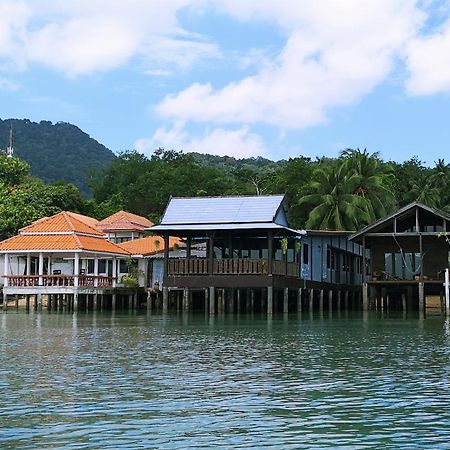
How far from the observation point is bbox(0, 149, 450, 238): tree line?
51844mm

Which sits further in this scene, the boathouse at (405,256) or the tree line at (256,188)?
the tree line at (256,188)

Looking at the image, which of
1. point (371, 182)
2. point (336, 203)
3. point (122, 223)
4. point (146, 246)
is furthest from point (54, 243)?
point (371, 182)

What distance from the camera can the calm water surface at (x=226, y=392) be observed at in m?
9.16

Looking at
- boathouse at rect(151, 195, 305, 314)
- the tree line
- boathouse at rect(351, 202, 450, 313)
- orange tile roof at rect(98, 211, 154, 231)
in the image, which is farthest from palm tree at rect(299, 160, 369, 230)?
orange tile roof at rect(98, 211, 154, 231)

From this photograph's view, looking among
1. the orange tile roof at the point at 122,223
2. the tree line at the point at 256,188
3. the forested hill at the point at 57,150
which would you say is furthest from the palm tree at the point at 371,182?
the forested hill at the point at 57,150

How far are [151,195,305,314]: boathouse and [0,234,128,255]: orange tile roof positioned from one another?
6.22 metres

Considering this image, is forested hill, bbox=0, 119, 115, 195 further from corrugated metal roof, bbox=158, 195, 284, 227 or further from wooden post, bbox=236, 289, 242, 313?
corrugated metal roof, bbox=158, 195, 284, 227

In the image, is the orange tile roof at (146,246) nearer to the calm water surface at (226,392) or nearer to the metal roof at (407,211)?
the metal roof at (407,211)

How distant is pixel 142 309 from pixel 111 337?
22.9 m

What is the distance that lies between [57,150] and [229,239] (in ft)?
292

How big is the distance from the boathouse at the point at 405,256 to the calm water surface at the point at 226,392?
1396 centimetres

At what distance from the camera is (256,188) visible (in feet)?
216

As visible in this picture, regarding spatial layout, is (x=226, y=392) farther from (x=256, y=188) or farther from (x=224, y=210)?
(x=256, y=188)

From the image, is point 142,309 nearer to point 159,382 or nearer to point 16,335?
point 16,335
